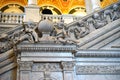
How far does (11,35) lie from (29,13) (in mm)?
7457

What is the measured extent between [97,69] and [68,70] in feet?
3.91

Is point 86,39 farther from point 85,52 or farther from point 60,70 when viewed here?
point 60,70

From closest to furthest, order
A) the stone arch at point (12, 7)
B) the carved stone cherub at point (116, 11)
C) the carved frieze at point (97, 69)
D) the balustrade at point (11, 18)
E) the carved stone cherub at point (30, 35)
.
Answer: the carved stone cherub at point (30, 35) < the carved frieze at point (97, 69) < the carved stone cherub at point (116, 11) < the balustrade at point (11, 18) < the stone arch at point (12, 7)

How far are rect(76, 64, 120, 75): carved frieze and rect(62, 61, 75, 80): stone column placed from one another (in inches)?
17.5

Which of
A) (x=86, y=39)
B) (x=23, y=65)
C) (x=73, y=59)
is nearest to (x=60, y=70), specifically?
(x=73, y=59)

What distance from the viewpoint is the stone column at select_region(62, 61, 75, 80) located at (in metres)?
9.26

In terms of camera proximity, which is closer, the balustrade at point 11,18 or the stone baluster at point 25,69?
the stone baluster at point 25,69

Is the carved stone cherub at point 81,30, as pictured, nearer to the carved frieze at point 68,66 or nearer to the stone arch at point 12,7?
the carved frieze at point 68,66

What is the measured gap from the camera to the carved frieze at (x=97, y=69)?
9828 millimetres

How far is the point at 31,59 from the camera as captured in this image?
9.37 m

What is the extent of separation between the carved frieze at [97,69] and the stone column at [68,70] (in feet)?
1.46

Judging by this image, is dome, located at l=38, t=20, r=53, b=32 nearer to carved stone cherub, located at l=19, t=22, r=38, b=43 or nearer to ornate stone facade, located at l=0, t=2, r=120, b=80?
ornate stone facade, located at l=0, t=2, r=120, b=80

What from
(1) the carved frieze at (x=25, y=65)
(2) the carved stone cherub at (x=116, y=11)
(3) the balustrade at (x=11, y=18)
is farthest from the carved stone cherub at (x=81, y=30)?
(3) the balustrade at (x=11, y=18)

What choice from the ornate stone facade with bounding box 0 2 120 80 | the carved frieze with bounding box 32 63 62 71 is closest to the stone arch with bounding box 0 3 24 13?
the ornate stone facade with bounding box 0 2 120 80
